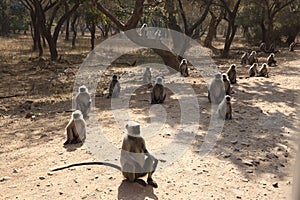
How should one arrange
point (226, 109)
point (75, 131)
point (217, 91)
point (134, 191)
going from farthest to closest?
point (217, 91), point (226, 109), point (75, 131), point (134, 191)

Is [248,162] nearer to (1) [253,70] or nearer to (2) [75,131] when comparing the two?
(2) [75,131]

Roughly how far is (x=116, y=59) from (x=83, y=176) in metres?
18.2

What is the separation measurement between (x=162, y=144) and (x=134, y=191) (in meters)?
1.98

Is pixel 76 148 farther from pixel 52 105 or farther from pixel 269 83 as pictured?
pixel 269 83

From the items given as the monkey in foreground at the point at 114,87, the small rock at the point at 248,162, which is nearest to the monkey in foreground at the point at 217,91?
the monkey in foreground at the point at 114,87

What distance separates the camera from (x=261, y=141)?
6.91 m

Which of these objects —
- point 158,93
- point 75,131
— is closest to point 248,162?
point 75,131

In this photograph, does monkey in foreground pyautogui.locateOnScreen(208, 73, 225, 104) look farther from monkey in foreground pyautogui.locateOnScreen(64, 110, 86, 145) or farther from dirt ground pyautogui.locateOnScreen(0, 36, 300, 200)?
monkey in foreground pyautogui.locateOnScreen(64, 110, 86, 145)

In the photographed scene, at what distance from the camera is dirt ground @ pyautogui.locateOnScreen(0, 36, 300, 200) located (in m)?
4.94

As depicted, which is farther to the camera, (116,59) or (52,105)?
(116,59)

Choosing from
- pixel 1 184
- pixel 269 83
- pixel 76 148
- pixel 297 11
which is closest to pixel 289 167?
pixel 76 148

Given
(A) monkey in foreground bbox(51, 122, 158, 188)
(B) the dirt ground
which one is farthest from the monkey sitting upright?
(B) the dirt ground

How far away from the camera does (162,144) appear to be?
22.0 feet

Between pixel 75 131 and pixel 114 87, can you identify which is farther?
pixel 114 87
